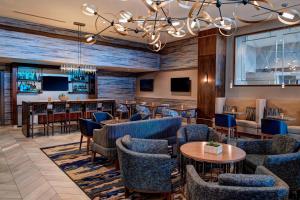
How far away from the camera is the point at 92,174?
3854mm

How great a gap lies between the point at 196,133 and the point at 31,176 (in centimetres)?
301

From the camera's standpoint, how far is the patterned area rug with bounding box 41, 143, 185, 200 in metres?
3.12

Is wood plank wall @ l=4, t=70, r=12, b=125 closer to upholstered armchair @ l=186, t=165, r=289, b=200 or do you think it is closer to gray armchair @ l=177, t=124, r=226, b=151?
gray armchair @ l=177, t=124, r=226, b=151

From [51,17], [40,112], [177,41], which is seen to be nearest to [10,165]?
[40,112]

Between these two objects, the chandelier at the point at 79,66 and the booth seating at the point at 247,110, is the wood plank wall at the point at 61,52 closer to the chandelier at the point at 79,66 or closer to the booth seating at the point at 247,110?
the chandelier at the point at 79,66

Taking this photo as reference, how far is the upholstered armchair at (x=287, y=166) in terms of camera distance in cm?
276

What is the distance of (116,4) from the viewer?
537 cm

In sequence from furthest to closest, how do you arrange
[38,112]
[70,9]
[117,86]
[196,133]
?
1. [117,86]
2. [38,112]
3. [70,9]
4. [196,133]

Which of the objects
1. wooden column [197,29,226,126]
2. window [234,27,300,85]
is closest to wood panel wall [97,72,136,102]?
wooden column [197,29,226,126]

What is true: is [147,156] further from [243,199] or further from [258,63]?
[258,63]

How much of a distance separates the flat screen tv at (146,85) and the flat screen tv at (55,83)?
11.9ft

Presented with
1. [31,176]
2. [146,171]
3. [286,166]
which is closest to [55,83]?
[31,176]

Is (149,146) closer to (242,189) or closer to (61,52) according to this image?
(242,189)

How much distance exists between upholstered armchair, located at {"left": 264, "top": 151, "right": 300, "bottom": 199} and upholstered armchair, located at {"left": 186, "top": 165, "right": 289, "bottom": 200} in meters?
0.93
